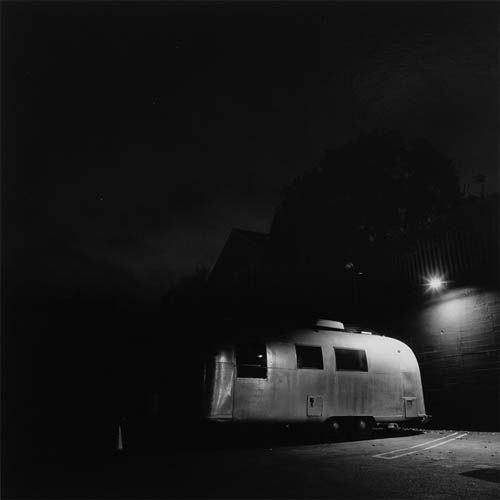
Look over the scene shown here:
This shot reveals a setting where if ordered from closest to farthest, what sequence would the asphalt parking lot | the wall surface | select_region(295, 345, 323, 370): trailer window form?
1. the asphalt parking lot
2. select_region(295, 345, 323, 370): trailer window
3. the wall surface

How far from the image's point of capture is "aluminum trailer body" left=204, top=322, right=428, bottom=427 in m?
9.79

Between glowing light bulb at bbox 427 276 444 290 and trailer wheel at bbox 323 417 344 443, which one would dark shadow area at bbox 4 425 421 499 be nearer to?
trailer wheel at bbox 323 417 344 443

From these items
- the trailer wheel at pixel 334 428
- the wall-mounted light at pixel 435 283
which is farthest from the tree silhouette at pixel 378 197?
the trailer wheel at pixel 334 428

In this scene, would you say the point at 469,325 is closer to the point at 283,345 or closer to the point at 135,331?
the point at 283,345

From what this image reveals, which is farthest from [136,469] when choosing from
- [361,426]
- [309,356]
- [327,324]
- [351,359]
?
[327,324]

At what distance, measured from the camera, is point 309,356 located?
36.4 feet

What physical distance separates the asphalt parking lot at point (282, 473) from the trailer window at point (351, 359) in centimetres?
205

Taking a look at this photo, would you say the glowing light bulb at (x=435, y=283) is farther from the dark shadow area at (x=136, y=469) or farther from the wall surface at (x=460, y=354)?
the dark shadow area at (x=136, y=469)

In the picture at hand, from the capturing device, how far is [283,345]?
1075cm

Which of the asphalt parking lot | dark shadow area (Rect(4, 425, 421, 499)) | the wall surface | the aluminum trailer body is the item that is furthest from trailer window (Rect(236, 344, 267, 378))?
the wall surface

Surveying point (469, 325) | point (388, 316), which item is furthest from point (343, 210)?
point (469, 325)

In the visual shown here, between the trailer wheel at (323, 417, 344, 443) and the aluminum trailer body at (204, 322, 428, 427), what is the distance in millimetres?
60

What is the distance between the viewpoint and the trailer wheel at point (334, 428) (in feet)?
36.5

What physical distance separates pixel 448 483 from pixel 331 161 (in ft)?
72.5
